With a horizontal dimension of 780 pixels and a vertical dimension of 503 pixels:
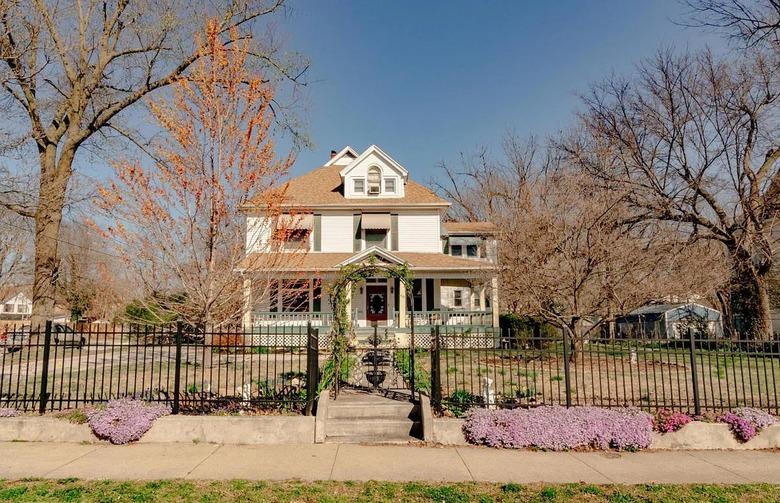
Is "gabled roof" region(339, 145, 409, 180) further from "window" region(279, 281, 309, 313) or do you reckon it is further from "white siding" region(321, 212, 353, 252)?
"window" region(279, 281, 309, 313)

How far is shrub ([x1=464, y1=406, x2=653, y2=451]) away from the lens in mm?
7168

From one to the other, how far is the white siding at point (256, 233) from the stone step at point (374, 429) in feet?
15.7

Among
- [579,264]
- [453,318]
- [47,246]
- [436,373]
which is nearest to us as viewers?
[436,373]

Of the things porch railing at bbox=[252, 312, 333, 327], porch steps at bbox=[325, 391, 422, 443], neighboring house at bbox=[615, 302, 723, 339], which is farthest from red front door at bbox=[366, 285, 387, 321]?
neighboring house at bbox=[615, 302, 723, 339]

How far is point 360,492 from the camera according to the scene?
5.24 meters

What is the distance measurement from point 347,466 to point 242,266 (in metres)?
6.33

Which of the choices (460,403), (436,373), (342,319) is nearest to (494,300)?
(342,319)

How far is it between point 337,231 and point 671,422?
18.7m

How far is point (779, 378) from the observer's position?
12.9 m

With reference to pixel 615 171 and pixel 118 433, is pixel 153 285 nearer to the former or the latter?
pixel 118 433

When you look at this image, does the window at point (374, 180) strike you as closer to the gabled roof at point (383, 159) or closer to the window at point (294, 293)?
the gabled roof at point (383, 159)

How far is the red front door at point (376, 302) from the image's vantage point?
2403 cm

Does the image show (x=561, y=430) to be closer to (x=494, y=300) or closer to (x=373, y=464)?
(x=373, y=464)

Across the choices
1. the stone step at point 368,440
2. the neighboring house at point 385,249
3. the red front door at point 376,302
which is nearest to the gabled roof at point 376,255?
the neighboring house at point 385,249
